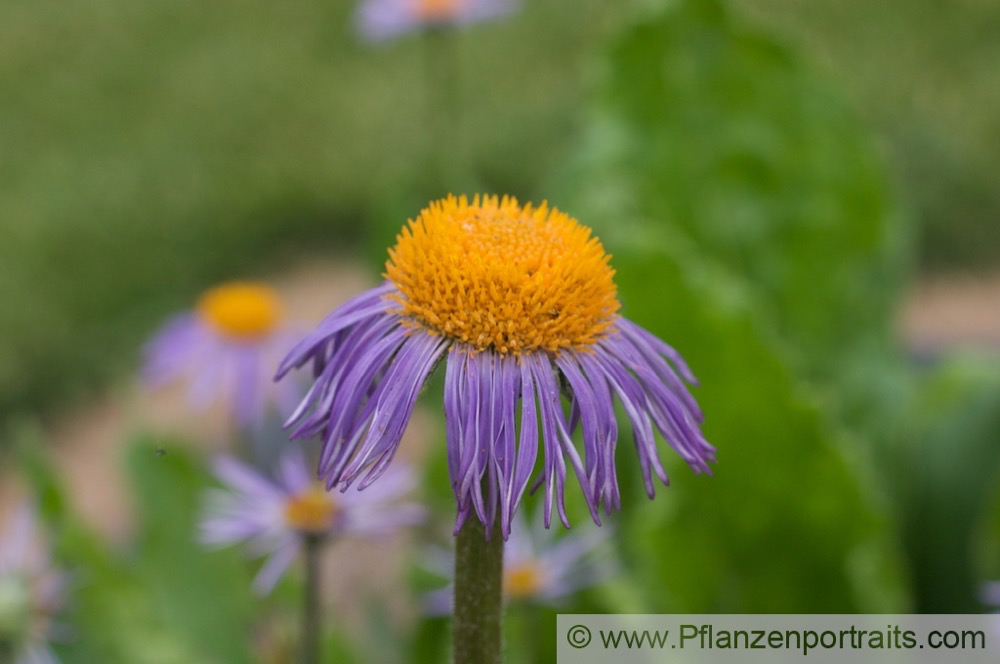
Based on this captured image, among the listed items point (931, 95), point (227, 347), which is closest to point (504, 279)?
point (227, 347)

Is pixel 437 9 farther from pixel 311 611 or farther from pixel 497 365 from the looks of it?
pixel 497 365

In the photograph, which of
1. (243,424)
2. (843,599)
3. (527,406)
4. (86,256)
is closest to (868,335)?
(843,599)

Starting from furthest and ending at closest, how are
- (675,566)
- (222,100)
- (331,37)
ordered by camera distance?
(331,37), (222,100), (675,566)

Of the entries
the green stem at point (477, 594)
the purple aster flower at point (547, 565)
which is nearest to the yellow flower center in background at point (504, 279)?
the green stem at point (477, 594)

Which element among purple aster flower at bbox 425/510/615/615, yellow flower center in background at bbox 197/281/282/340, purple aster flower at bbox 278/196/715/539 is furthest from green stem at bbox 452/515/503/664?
yellow flower center in background at bbox 197/281/282/340

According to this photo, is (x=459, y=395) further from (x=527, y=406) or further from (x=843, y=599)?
(x=843, y=599)

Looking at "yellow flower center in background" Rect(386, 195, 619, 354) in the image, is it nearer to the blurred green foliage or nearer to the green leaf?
the green leaf
